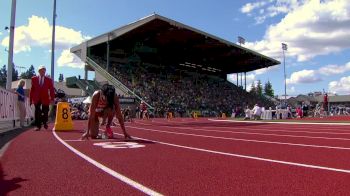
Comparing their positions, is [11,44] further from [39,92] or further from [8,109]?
[39,92]

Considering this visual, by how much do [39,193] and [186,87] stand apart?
5450 cm

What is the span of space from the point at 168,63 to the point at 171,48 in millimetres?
5753

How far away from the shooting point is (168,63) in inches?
2537

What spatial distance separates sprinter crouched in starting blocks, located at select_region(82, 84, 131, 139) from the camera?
9867 millimetres

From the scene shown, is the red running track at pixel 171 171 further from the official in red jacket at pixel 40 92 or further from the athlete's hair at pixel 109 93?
the official in red jacket at pixel 40 92

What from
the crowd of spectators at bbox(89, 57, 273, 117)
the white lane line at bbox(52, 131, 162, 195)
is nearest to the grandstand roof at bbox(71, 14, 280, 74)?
the crowd of spectators at bbox(89, 57, 273, 117)

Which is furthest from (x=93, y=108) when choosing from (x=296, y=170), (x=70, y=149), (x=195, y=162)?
(x=296, y=170)

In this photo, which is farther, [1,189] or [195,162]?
[195,162]

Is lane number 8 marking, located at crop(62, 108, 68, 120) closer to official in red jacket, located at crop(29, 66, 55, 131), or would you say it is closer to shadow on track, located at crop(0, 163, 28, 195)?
official in red jacket, located at crop(29, 66, 55, 131)

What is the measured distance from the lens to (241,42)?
220ft

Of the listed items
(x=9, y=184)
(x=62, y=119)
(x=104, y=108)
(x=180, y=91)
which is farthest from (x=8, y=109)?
(x=180, y=91)

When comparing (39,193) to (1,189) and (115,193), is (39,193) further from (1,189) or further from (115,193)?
(115,193)

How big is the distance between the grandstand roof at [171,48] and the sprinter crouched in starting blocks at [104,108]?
1387 inches

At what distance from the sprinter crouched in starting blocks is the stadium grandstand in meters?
35.0
